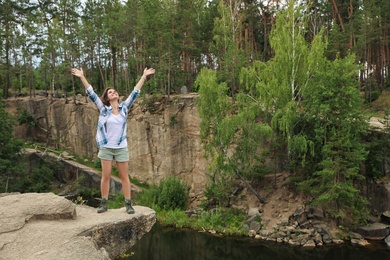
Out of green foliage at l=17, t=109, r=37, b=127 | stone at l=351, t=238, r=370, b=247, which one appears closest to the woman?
stone at l=351, t=238, r=370, b=247

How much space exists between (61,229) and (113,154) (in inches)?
57.4

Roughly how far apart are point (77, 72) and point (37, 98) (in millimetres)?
32854

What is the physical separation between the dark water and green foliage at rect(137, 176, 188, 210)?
3.80 meters

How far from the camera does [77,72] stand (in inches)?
234

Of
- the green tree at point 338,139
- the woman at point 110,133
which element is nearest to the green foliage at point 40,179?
the green tree at point 338,139

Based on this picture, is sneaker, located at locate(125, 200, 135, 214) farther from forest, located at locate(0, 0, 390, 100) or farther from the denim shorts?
forest, located at locate(0, 0, 390, 100)

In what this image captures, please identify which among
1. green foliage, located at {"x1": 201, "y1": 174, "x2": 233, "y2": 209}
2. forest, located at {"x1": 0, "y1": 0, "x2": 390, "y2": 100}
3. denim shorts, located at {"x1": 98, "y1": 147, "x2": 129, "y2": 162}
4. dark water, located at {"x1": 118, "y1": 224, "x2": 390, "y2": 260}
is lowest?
dark water, located at {"x1": 118, "y1": 224, "x2": 390, "y2": 260}

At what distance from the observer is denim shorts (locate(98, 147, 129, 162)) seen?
577cm

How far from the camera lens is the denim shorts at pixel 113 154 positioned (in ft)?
18.9

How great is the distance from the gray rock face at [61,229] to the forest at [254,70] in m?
13.0

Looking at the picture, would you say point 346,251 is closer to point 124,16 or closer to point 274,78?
point 274,78

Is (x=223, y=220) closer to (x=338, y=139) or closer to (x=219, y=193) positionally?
(x=219, y=193)

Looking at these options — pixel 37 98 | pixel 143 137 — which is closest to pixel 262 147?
pixel 143 137

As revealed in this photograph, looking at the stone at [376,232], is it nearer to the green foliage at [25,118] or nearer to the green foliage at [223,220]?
A: the green foliage at [223,220]
